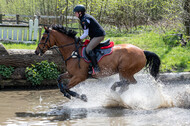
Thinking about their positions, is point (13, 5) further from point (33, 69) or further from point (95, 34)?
point (95, 34)

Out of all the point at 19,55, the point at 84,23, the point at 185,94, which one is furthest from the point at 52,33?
the point at 185,94

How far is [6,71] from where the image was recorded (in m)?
8.97

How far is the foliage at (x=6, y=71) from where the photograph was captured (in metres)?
8.94

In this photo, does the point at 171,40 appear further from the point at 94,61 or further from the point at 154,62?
the point at 94,61

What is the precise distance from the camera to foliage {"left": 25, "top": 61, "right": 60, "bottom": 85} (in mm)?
8992

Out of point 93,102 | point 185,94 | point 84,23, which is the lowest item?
point 93,102

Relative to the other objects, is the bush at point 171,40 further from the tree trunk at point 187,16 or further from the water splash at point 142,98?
the water splash at point 142,98

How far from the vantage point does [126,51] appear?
6.96 metres

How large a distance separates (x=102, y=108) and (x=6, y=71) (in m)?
3.73

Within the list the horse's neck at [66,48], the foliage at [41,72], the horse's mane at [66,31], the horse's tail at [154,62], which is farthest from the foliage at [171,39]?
the horse's neck at [66,48]

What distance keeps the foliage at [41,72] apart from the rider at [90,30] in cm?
268

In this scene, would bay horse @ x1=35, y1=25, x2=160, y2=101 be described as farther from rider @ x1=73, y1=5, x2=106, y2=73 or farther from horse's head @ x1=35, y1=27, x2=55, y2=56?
rider @ x1=73, y1=5, x2=106, y2=73

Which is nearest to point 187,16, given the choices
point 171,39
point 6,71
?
point 171,39

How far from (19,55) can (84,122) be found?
4.47 m
